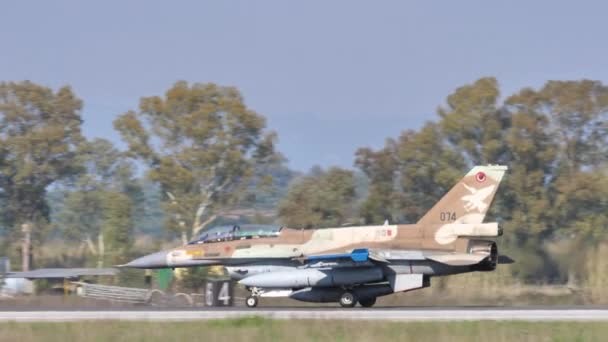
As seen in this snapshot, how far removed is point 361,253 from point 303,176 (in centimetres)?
2659

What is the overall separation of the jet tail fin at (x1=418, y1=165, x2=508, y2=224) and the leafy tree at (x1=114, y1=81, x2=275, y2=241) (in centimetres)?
2411

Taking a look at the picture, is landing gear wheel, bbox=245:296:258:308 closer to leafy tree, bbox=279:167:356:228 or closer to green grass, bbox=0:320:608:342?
green grass, bbox=0:320:608:342

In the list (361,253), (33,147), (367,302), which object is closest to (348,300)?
(367,302)

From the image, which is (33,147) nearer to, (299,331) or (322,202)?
(322,202)

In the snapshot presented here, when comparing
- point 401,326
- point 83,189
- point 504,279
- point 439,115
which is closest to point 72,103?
point 83,189

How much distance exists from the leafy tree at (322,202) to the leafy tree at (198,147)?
4845 mm

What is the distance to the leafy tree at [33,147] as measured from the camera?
5094 cm

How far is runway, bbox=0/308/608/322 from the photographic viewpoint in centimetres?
1969

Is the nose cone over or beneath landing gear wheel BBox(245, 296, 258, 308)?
over

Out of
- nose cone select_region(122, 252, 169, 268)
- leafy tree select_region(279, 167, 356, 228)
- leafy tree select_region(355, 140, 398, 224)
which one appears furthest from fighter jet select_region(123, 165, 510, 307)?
leafy tree select_region(355, 140, 398, 224)

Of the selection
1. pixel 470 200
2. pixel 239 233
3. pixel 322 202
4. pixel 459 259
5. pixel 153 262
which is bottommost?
pixel 459 259

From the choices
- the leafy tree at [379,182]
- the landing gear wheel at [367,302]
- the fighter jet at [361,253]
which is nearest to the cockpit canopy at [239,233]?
the fighter jet at [361,253]

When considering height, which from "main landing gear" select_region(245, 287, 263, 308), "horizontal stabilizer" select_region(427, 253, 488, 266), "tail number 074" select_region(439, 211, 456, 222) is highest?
"tail number 074" select_region(439, 211, 456, 222)

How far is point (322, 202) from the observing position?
4369cm
